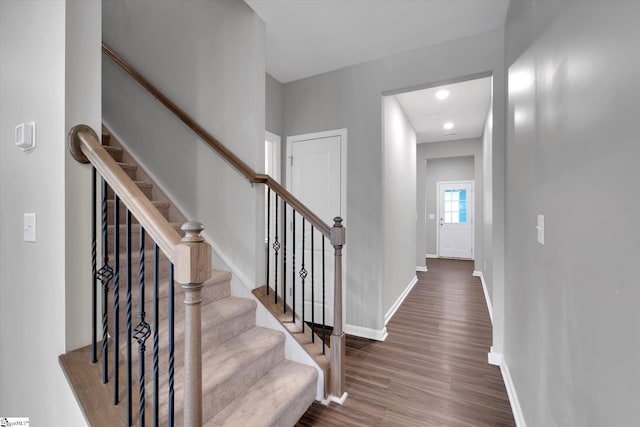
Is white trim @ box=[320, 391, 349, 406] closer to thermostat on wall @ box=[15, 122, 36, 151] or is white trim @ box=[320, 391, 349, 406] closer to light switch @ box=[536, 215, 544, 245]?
light switch @ box=[536, 215, 544, 245]

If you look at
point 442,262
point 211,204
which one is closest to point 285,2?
point 211,204

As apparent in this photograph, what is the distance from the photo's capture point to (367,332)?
308 cm

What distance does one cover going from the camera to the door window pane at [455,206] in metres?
7.77

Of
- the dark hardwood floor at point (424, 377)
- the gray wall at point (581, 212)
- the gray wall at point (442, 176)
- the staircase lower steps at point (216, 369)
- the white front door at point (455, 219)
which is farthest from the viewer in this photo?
the white front door at point (455, 219)

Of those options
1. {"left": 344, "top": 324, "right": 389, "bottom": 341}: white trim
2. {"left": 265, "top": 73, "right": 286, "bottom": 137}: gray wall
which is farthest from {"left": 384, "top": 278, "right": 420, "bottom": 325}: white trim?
{"left": 265, "top": 73, "right": 286, "bottom": 137}: gray wall

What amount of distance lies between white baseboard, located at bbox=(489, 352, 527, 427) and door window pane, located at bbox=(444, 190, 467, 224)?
5808mm

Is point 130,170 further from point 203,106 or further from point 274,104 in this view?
point 274,104

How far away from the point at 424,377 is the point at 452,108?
368cm

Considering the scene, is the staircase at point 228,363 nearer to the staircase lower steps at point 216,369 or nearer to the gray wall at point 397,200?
the staircase lower steps at point 216,369

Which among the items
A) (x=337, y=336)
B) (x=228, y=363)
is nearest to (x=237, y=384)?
(x=228, y=363)

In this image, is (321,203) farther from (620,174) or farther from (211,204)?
(620,174)

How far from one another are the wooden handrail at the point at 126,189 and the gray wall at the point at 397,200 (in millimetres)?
2411

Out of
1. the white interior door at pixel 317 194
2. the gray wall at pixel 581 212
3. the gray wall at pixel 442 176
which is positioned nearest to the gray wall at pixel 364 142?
the white interior door at pixel 317 194

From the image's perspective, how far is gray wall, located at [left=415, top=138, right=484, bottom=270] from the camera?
239 inches
